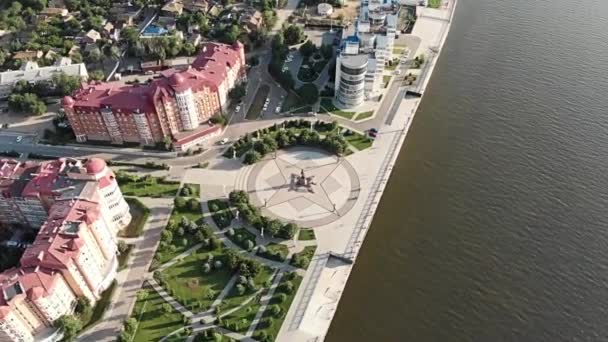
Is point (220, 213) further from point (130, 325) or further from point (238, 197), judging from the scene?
point (130, 325)

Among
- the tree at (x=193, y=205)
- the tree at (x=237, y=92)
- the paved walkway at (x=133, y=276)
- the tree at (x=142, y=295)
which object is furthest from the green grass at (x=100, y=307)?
the tree at (x=237, y=92)

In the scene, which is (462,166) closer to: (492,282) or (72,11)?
(492,282)

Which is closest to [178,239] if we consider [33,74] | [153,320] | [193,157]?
[153,320]

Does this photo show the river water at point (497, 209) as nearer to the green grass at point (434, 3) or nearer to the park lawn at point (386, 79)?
the park lawn at point (386, 79)

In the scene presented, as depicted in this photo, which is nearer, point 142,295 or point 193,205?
point 142,295

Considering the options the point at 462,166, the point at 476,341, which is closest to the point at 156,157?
the point at 462,166

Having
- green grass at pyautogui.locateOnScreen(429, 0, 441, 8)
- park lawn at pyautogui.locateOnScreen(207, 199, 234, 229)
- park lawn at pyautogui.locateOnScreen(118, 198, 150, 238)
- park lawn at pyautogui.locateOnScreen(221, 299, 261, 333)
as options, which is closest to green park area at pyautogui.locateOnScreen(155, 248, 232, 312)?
park lawn at pyautogui.locateOnScreen(221, 299, 261, 333)

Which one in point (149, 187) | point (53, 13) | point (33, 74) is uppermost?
point (53, 13)
